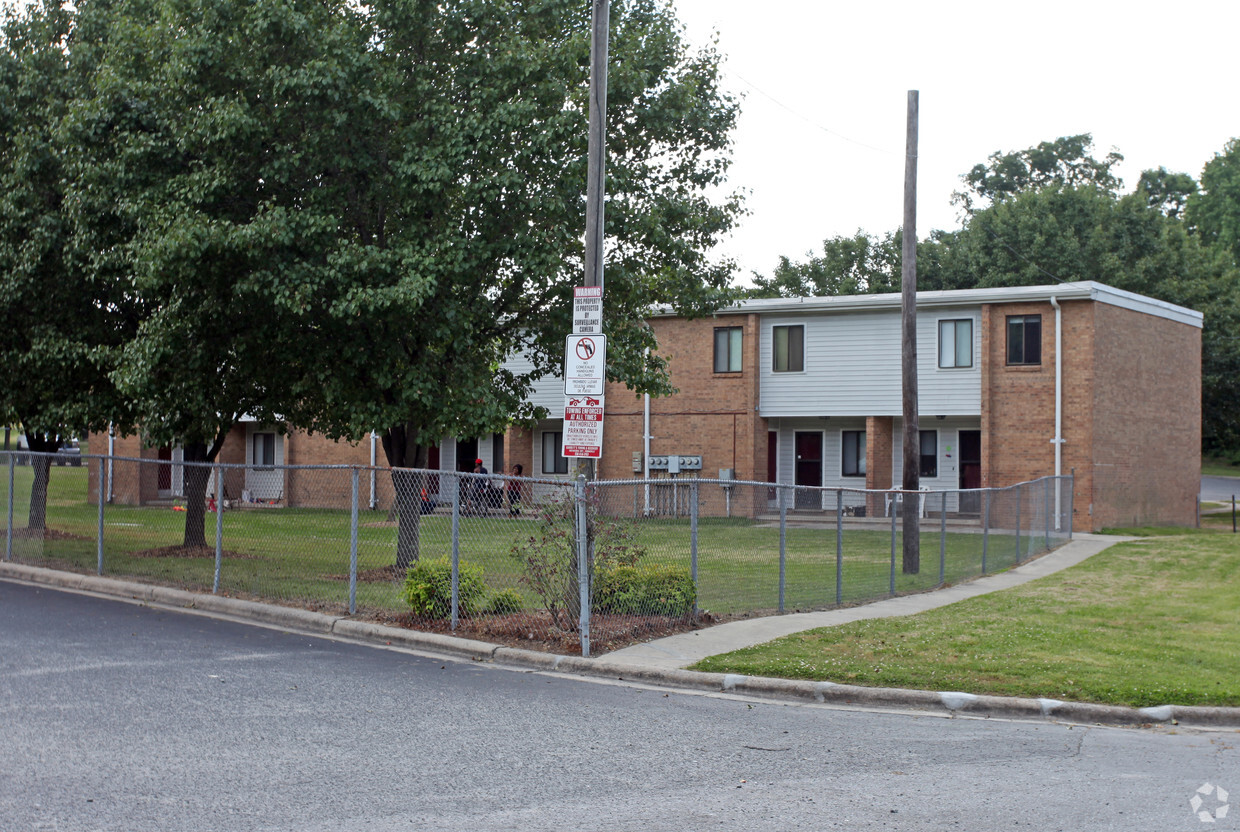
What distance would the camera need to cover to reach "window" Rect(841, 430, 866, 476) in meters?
33.8

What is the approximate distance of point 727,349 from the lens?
32.9m

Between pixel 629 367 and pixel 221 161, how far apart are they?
606 cm

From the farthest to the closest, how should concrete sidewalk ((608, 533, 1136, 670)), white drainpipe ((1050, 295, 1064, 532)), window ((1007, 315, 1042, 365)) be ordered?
window ((1007, 315, 1042, 365))
white drainpipe ((1050, 295, 1064, 532))
concrete sidewalk ((608, 533, 1136, 670))

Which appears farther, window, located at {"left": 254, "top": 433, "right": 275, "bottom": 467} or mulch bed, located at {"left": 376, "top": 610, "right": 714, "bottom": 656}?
window, located at {"left": 254, "top": 433, "right": 275, "bottom": 467}

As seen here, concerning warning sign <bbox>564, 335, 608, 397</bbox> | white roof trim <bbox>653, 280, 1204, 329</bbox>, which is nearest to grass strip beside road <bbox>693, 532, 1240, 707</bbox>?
warning sign <bbox>564, 335, 608, 397</bbox>

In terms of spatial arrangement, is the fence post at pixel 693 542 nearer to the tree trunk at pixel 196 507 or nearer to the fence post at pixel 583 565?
the fence post at pixel 583 565

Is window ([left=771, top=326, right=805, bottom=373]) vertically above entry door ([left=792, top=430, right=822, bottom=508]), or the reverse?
window ([left=771, top=326, right=805, bottom=373])

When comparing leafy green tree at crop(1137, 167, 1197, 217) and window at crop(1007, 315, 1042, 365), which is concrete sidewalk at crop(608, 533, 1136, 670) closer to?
window at crop(1007, 315, 1042, 365)

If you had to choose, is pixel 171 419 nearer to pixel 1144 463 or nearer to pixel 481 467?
pixel 481 467

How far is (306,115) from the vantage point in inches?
578

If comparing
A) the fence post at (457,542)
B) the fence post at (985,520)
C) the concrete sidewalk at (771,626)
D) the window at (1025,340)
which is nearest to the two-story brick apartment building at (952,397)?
the window at (1025,340)

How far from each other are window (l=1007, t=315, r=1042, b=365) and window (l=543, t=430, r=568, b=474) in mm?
13862

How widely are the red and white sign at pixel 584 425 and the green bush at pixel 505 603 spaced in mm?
1624

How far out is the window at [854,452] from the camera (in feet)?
111
